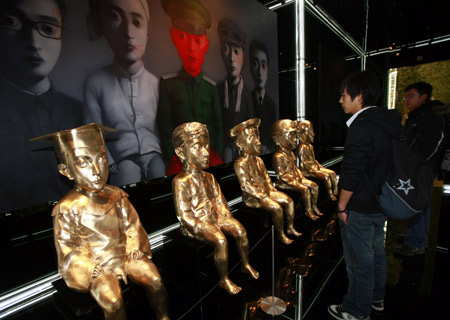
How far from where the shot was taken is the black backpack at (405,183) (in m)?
1.51

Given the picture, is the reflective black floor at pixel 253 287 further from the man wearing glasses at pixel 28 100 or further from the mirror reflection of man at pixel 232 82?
the mirror reflection of man at pixel 232 82

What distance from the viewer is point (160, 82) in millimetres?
2691

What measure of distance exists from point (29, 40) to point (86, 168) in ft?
3.84

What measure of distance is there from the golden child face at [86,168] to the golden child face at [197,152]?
2.64ft

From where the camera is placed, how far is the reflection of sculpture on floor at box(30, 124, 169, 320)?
140 centimetres

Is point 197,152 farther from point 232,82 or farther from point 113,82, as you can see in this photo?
point 232,82

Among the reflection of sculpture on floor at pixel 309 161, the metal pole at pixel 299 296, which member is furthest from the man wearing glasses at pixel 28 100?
the reflection of sculpture on floor at pixel 309 161

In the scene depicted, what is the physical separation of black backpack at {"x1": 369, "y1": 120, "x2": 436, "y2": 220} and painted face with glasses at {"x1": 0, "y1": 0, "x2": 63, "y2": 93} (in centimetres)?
253

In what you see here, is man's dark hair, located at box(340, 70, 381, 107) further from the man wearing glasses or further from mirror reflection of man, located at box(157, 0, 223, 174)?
the man wearing glasses

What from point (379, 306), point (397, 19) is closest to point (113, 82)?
point (379, 306)

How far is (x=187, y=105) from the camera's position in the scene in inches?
119

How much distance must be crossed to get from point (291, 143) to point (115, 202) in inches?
102

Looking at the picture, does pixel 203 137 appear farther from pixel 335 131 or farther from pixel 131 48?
pixel 335 131

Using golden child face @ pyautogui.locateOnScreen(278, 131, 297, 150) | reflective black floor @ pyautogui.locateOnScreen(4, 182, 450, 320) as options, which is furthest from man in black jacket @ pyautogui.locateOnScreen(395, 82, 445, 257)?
golden child face @ pyautogui.locateOnScreen(278, 131, 297, 150)
